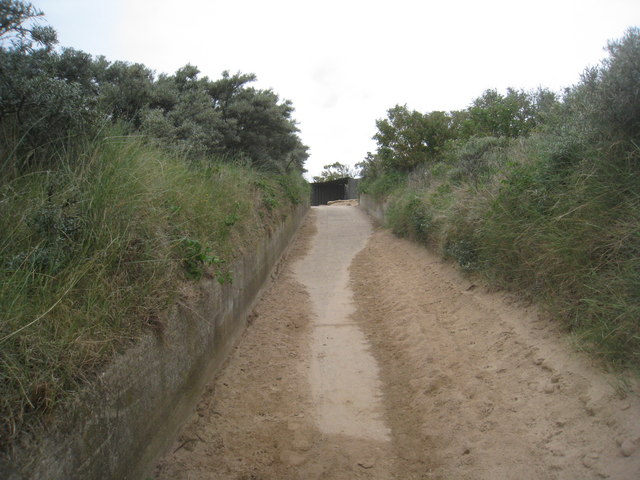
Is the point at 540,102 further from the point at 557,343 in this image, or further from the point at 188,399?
the point at 188,399

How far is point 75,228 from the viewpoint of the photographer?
386cm

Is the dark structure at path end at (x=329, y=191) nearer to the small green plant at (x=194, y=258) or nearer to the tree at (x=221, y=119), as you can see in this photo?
the tree at (x=221, y=119)

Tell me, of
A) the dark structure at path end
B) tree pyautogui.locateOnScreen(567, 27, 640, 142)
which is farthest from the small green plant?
the dark structure at path end

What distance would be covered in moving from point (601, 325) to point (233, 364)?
420 cm

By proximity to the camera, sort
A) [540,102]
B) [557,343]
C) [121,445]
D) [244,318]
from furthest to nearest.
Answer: [540,102] < [244,318] < [557,343] < [121,445]

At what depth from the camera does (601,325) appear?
4059 millimetres

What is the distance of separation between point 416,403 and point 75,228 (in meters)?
3.67

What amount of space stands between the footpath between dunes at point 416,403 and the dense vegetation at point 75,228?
1339mm

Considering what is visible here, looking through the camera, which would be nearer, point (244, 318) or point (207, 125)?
point (244, 318)

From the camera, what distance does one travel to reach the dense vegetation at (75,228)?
2.83m

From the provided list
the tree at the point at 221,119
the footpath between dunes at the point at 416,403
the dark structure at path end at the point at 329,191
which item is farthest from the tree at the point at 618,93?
the dark structure at path end at the point at 329,191

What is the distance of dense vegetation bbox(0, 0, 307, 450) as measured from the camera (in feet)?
9.30

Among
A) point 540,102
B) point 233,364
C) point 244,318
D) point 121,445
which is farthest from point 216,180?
point 540,102

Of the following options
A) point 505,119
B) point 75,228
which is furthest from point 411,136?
point 75,228
